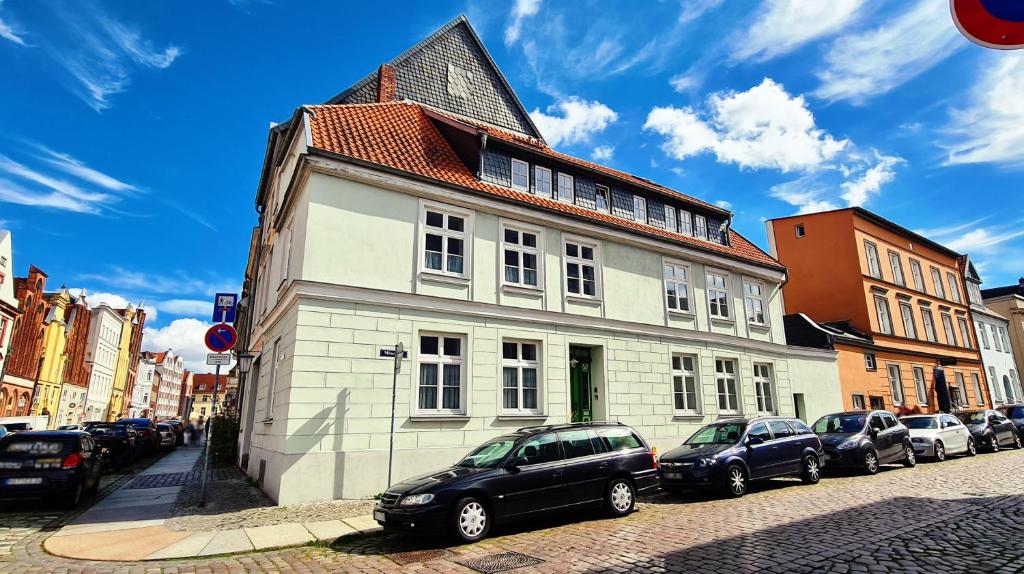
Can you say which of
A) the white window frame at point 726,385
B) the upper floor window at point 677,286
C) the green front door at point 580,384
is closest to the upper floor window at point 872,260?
the white window frame at point 726,385

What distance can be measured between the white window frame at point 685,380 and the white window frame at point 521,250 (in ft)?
19.5

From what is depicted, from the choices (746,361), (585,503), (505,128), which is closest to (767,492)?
(585,503)

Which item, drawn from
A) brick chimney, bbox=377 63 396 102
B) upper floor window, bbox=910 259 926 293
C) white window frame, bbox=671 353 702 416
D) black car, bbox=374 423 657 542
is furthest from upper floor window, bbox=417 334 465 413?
upper floor window, bbox=910 259 926 293

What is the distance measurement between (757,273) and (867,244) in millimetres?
13490

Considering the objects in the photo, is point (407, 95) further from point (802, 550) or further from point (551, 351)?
point (802, 550)

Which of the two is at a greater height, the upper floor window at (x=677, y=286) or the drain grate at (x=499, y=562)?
the upper floor window at (x=677, y=286)

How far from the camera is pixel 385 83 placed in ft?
60.6

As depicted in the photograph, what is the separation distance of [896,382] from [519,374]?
2439cm

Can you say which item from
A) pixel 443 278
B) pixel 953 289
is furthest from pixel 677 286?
pixel 953 289

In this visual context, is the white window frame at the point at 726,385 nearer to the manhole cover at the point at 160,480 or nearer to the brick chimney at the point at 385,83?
the brick chimney at the point at 385,83

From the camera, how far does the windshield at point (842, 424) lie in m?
15.3

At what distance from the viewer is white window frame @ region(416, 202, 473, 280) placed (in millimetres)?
13359

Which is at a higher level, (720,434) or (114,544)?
(720,434)

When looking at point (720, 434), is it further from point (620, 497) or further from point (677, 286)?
point (677, 286)
